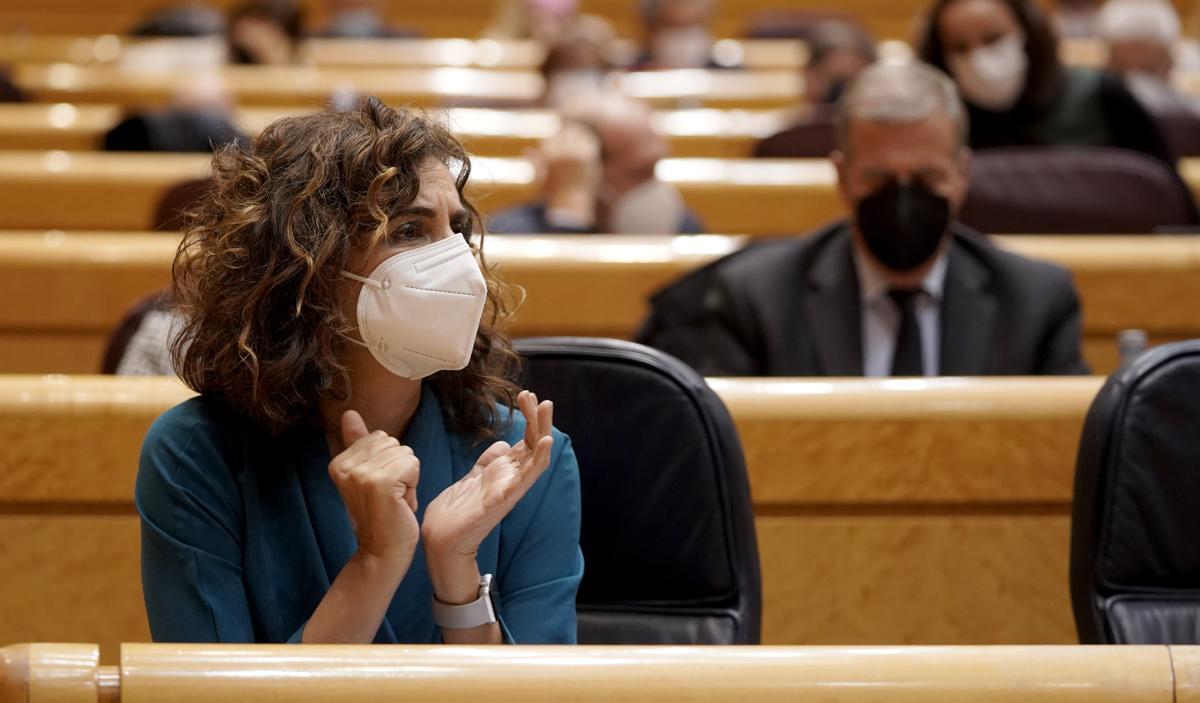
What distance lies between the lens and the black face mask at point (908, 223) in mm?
1947

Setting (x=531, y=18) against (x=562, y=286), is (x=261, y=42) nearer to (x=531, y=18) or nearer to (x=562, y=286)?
(x=531, y=18)

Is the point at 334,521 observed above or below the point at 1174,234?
above

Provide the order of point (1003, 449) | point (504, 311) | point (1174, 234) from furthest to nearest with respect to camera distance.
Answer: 1. point (1174, 234)
2. point (1003, 449)
3. point (504, 311)

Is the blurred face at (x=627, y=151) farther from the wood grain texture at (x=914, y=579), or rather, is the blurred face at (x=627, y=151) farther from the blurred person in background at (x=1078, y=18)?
the blurred person in background at (x=1078, y=18)

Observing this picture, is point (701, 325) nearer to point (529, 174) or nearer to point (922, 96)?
point (922, 96)

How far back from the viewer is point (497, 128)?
358 centimetres

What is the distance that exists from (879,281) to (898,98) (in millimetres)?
238

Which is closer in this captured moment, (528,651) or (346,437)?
(528,651)

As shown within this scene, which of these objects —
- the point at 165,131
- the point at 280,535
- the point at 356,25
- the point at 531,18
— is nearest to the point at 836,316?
the point at 280,535

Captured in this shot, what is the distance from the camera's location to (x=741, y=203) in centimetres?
303

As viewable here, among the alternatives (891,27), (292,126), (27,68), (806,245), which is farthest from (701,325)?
(891,27)

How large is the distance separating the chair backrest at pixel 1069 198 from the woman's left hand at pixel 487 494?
1696 mm

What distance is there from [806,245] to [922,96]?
0.79 ft

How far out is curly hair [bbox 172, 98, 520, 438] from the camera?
1.12m
